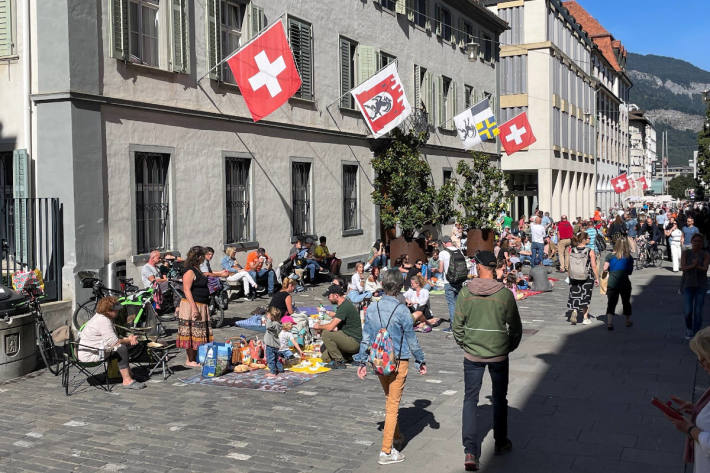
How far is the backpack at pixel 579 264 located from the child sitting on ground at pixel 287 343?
5.49m

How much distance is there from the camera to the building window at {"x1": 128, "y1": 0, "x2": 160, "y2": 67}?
49.4 feet

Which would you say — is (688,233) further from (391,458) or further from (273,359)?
(391,458)

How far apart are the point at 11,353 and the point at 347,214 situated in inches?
561

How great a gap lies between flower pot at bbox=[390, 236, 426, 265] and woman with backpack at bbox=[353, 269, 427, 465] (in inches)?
660

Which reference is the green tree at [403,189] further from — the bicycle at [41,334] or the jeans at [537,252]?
the bicycle at [41,334]

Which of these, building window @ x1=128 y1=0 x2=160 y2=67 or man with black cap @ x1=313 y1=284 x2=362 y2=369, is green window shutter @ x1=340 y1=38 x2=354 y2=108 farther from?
man with black cap @ x1=313 y1=284 x2=362 y2=369

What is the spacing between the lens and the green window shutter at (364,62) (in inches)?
930

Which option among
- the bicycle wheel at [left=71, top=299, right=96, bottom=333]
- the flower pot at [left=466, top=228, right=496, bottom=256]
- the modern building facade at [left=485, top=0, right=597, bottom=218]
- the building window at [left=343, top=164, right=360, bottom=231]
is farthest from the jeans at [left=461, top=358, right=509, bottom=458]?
the modern building facade at [left=485, top=0, right=597, bottom=218]

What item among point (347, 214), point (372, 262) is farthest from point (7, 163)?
point (347, 214)

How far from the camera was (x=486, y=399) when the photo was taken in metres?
9.02

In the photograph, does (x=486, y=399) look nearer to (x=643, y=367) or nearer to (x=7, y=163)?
(x=643, y=367)

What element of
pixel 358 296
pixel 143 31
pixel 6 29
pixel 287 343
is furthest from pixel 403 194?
pixel 287 343

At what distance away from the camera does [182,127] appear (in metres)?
16.3

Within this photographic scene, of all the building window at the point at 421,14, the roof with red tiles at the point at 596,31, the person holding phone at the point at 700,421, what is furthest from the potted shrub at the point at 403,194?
the roof with red tiles at the point at 596,31
